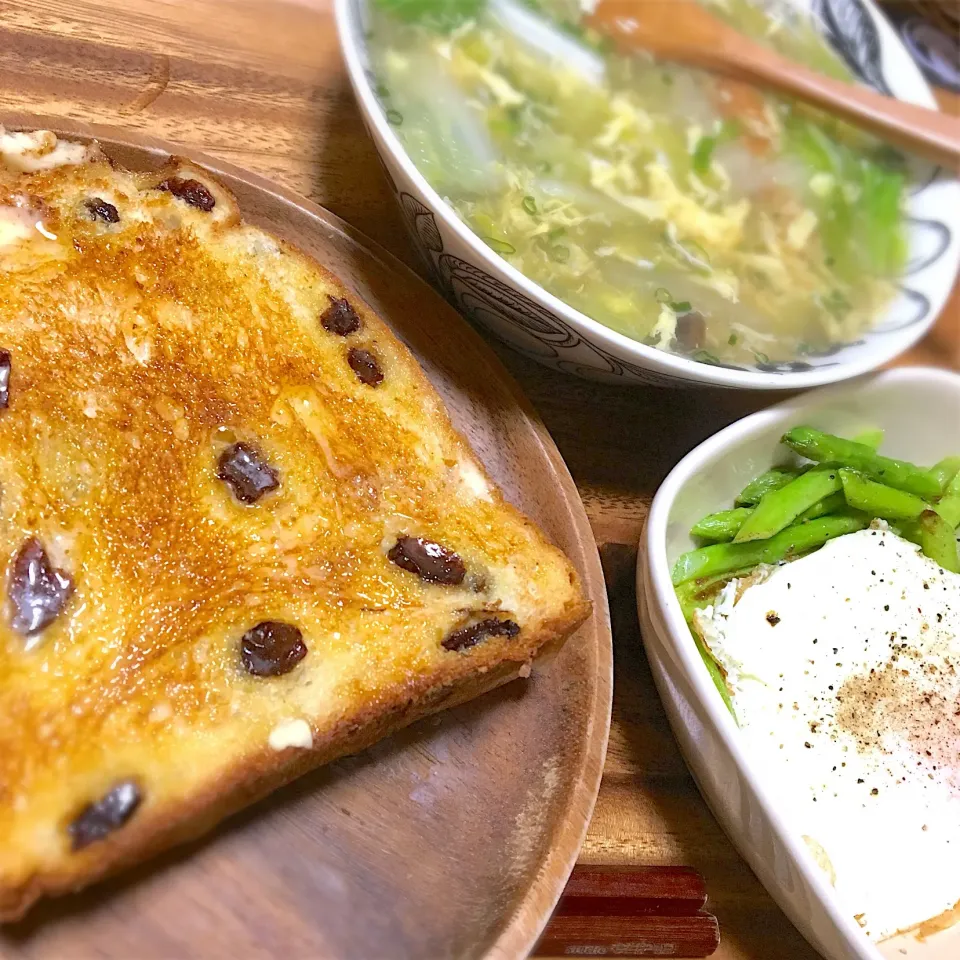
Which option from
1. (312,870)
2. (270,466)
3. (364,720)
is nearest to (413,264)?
(270,466)

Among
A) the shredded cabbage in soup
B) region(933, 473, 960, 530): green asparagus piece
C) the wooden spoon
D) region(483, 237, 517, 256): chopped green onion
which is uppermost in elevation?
the wooden spoon

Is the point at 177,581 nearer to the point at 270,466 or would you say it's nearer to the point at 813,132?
the point at 270,466

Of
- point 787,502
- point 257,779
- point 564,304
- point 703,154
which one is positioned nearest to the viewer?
point 257,779

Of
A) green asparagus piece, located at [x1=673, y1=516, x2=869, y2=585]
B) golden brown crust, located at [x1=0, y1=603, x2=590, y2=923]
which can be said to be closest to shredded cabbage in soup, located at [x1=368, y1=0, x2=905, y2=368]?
green asparagus piece, located at [x1=673, y1=516, x2=869, y2=585]

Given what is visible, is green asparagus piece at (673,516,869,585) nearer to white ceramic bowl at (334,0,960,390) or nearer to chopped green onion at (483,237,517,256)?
white ceramic bowl at (334,0,960,390)

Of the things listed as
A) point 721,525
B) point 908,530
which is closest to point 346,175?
point 721,525

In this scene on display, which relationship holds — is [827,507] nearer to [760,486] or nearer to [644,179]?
[760,486]

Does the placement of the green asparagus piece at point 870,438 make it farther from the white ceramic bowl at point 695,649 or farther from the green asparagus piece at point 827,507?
the green asparagus piece at point 827,507
